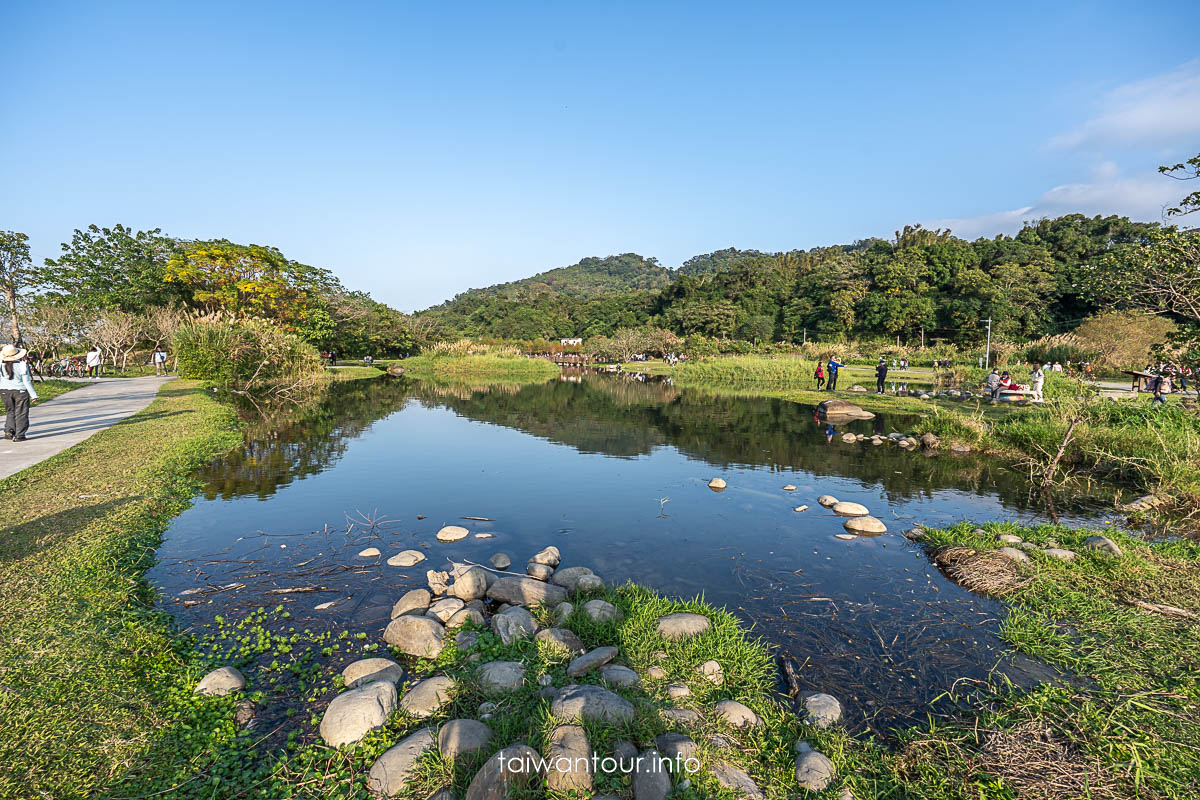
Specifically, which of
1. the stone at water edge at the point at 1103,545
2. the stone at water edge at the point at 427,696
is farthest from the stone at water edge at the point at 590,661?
the stone at water edge at the point at 1103,545

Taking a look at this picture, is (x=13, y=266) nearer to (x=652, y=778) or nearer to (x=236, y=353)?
(x=236, y=353)

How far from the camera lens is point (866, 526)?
962cm

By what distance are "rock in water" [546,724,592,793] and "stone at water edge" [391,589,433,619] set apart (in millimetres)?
3011

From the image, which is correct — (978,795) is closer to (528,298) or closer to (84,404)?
(84,404)

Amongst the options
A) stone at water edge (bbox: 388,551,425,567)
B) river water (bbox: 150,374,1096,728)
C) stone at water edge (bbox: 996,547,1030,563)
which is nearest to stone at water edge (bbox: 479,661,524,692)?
river water (bbox: 150,374,1096,728)

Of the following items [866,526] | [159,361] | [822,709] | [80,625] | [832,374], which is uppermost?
[159,361]

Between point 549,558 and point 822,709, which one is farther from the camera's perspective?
point 549,558

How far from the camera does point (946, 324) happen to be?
192 ft

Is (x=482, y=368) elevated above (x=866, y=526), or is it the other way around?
A: (x=482, y=368)

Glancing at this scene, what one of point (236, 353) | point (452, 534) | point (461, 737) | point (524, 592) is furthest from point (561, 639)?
point (236, 353)

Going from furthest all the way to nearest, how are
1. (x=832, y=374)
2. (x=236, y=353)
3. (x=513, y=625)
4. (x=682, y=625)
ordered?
(x=832, y=374)
(x=236, y=353)
(x=682, y=625)
(x=513, y=625)

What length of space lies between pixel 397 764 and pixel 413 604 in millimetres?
2710

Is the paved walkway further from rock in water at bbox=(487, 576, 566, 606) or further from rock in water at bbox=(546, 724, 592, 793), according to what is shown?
rock in water at bbox=(546, 724, 592, 793)

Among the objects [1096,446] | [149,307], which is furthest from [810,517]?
[149,307]
